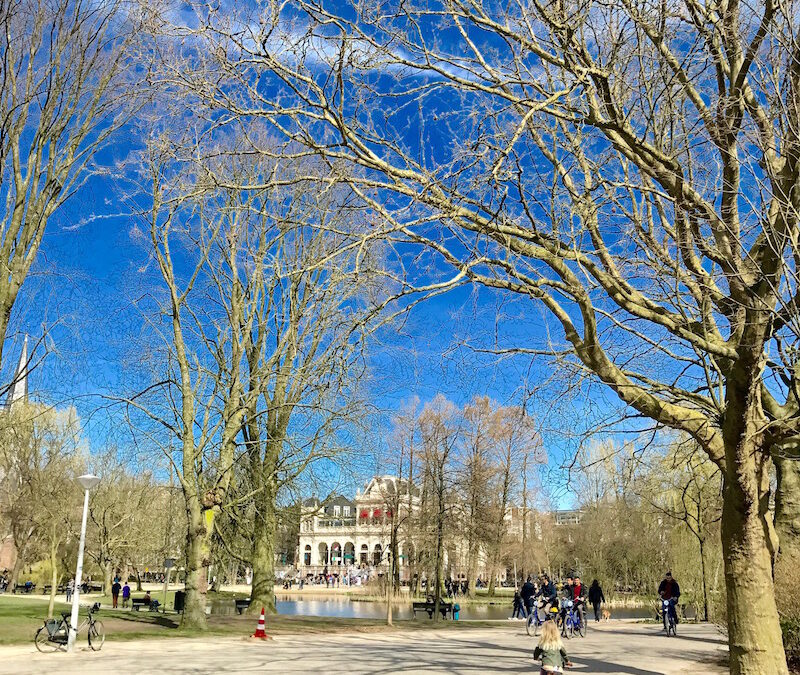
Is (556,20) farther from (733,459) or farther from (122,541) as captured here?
(122,541)

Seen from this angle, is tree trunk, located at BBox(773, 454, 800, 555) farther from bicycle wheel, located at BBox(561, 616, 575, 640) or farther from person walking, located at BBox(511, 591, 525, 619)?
person walking, located at BBox(511, 591, 525, 619)

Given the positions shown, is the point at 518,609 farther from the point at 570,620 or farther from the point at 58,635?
the point at 58,635

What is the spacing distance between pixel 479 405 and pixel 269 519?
94.2 feet

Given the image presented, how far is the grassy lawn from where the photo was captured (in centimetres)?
1873

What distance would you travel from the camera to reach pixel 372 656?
14.9m

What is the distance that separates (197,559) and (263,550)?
4909 millimetres

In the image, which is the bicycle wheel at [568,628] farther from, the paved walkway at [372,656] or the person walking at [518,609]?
the person walking at [518,609]

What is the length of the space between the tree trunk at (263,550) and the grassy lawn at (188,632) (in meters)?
0.80

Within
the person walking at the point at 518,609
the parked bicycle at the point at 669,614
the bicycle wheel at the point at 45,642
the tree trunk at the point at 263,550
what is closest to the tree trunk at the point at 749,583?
the bicycle wheel at the point at 45,642

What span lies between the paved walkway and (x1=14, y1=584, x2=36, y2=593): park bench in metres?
36.9

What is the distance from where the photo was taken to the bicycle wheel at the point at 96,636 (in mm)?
15795

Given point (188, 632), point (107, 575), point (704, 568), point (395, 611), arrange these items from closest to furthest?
point (188, 632) < point (704, 568) < point (395, 611) < point (107, 575)

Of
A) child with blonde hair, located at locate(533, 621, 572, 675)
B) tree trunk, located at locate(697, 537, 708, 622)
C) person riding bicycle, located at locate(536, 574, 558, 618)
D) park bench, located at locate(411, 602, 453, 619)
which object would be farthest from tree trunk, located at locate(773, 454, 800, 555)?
park bench, located at locate(411, 602, 453, 619)

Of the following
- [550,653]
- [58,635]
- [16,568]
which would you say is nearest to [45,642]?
[58,635]
